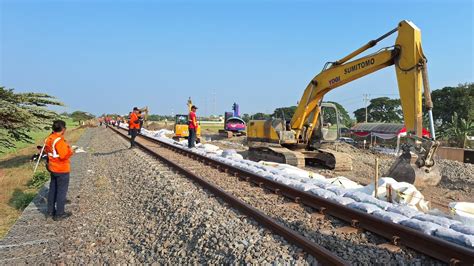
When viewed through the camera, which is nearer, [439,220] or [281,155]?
[439,220]

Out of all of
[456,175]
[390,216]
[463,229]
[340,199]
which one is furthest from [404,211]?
[456,175]

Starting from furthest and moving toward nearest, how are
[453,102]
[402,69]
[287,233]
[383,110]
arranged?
[383,110], [453,102], [402,69], [287,233]

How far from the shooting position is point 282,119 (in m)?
15.2

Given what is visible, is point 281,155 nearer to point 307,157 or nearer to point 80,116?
point 307,157

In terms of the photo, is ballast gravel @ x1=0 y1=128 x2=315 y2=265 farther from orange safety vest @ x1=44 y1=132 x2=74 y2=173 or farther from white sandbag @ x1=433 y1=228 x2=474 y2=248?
white sandbag @ x1=433 y1=228 x2=474 y2=248

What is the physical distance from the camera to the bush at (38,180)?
10.6 metres

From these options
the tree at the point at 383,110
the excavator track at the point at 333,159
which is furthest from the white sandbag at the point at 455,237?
the tree at the point at 383,110

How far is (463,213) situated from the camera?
585 cm

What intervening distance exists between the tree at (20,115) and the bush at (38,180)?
1.36 m

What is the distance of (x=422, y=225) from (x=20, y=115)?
10484 mm

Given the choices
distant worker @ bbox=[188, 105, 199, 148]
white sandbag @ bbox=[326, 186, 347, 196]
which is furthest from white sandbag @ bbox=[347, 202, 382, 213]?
distant worker @ bbox=[188, 105, 199, 148]

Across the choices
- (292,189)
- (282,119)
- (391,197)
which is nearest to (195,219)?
(292,189)

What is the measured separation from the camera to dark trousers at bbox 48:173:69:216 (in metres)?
6.62

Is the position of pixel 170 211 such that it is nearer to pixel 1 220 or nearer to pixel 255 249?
pixel 255 249
